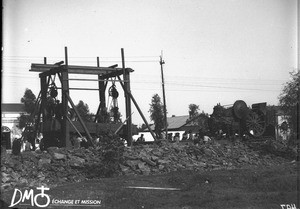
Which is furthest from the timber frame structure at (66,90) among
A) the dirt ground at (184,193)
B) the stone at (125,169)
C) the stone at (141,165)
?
the dirt ground at (184,193)

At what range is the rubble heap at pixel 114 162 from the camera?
1109 cm

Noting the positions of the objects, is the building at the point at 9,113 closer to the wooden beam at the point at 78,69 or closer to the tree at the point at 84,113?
the wooden beam at the point at 78,69

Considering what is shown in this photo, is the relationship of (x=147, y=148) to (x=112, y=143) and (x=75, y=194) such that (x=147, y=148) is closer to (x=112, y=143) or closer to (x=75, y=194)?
(x=112, y=143)

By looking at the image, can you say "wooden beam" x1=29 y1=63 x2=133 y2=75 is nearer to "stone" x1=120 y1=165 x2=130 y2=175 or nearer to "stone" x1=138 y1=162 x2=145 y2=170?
"stone" x1=138 y1=162 x2=145 y2=170

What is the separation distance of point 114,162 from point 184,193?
11.6 feet

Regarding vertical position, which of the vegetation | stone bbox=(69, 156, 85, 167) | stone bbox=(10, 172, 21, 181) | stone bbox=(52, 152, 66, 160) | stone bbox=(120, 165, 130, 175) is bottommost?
stone bbox=(120, 165, 130, 175)

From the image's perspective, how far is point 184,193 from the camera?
898 centimetres

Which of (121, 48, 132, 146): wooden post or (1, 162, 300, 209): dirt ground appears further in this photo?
(121, 48, 132, 146): wooden post

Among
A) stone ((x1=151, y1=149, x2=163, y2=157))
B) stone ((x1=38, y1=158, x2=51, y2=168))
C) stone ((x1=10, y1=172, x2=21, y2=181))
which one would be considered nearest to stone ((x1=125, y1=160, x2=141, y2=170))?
stone ((x1=151, y1=149, x2=163, y2=157))

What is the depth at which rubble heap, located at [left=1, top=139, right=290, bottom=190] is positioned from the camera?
36.4ft

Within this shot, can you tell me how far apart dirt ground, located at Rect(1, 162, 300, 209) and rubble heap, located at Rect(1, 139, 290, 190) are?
1641mm

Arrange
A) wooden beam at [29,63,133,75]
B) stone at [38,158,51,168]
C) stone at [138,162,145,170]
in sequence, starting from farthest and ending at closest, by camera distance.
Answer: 1. wooden beam at [29,63,133,75]
2. stone at [138,162,145,170]
3. stone at [38,158,51,168]

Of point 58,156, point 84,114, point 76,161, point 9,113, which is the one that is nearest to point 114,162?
point 76,161

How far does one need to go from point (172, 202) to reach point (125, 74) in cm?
909
